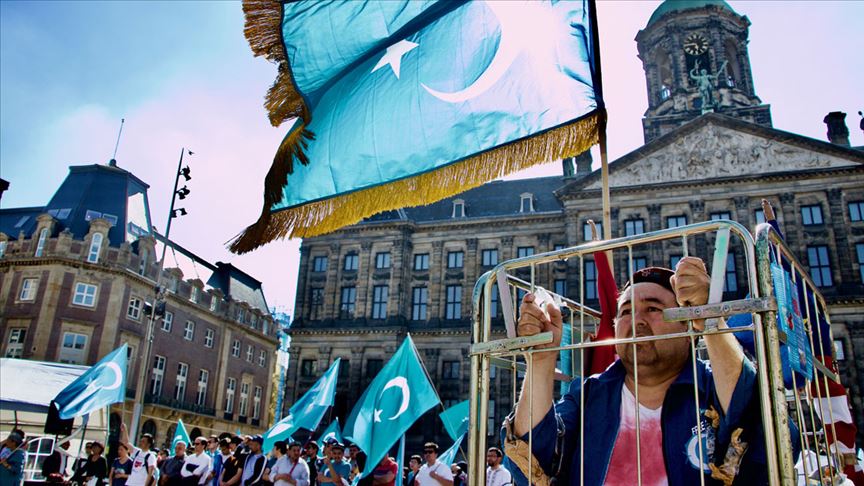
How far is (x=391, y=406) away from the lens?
1212cm

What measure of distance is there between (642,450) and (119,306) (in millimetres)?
41662

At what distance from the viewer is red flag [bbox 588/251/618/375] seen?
363 centimetres

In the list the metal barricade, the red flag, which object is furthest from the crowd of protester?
the metal barricade

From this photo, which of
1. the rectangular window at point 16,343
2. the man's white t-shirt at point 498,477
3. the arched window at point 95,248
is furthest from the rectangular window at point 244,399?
the man's white t-shirt at point 498,477

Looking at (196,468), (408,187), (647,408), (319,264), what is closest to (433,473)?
(196,468)

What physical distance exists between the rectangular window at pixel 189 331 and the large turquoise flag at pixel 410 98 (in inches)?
1705

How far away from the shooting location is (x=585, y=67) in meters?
4.45

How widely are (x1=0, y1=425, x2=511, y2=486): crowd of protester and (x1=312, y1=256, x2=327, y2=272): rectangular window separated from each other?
29.4m

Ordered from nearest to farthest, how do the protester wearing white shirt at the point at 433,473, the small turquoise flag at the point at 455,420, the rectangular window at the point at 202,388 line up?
the protester wearing white shirt at the point at 433,473, the small turquoise flag at the point at 455,420, the rectangular window at the point at 202,388

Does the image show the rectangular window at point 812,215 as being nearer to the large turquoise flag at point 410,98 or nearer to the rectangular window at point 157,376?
the large turquoise flag at point 410,98

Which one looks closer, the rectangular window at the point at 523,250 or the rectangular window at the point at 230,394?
the rectangular window at the point at 523,250

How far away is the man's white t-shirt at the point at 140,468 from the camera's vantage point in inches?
451

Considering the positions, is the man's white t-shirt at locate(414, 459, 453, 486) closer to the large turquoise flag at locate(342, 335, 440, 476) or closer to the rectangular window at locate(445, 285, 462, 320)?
the large turquoise flag at locate(342, 335, 440, 476)

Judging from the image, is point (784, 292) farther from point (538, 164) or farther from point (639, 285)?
point (538, 164)
